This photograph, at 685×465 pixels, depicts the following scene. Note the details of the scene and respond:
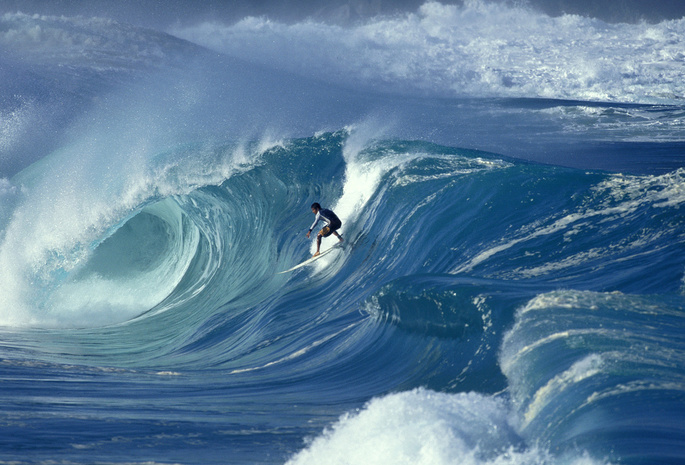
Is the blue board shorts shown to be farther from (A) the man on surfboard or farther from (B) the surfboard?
(B) the surfboard

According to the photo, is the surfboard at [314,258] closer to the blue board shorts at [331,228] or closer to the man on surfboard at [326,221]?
the man on surfboard at [326,221]

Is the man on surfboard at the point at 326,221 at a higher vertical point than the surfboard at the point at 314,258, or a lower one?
higher

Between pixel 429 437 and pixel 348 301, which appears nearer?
pixel 429 437

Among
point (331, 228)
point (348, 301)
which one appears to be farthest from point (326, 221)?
point (348, 301)

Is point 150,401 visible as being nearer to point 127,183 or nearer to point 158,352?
point 158,352

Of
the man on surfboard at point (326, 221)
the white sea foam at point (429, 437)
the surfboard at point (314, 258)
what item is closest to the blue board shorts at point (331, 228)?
the man on surfboard at point (326, 221)

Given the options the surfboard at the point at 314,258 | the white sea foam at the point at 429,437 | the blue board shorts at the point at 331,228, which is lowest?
the white sea foam at the point at 429,437

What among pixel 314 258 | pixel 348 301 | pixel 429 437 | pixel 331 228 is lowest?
pixel 429 437

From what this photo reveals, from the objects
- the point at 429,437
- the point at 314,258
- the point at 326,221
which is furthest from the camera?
the point at 314,258

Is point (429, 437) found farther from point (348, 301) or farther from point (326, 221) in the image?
point (326, 221)
